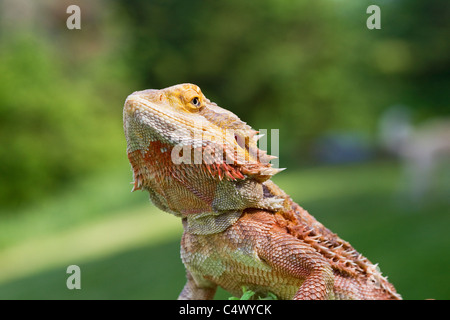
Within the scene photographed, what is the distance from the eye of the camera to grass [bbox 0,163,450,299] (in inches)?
248

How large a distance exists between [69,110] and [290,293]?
34.5 feet

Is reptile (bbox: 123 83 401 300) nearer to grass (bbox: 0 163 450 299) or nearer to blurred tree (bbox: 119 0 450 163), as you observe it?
grass (bbox: 0 163 450 299)

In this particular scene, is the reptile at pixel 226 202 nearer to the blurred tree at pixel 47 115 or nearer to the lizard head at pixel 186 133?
the lizard head at pixel 186 133

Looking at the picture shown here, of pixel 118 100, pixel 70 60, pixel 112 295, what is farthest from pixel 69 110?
pixel 112 295

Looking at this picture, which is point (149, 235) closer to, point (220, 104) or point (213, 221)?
point (213, 221)

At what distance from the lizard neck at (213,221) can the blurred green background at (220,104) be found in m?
3.55

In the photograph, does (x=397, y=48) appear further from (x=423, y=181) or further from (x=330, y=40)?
(x=423, y=181)

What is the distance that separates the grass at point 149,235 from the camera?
6.30m

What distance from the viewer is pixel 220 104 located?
1531 centimetres

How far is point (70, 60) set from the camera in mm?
14984

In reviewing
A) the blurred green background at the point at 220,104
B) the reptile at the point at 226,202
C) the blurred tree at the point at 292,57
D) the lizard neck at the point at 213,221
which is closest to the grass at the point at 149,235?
the blurred green background at the point at 220,104

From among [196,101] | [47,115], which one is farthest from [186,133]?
[47,115]

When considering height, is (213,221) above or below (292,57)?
below

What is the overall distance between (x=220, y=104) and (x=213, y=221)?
13446 millimetres
